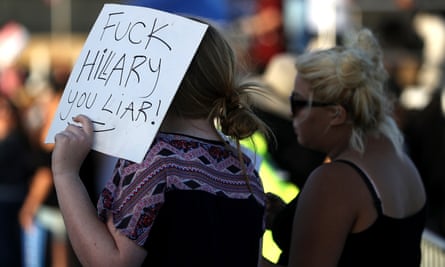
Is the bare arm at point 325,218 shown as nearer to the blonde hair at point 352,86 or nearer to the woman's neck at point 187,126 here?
the blonde hair at point 352,86

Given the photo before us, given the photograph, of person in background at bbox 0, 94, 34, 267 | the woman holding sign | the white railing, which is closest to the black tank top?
the woman holding sign

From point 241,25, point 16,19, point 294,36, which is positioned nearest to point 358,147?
point 294,36

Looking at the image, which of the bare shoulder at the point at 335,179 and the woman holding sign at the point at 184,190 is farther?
the bare shoulder at the point at 335,179

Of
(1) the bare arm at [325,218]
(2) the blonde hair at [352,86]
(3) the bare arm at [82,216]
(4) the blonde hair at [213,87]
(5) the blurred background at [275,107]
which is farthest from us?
(5) the blurred background at [275,107]

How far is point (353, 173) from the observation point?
255cm

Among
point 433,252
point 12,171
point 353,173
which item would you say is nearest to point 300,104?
point 353,173

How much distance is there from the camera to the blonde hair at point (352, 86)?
107 inches

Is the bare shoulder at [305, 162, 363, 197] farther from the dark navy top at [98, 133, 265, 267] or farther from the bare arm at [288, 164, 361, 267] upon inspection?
the dark navy top at [98, 133, 265, 267]

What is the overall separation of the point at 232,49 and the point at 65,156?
0.49 meters

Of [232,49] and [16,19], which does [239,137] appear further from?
[16,19]

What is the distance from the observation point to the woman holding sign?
76.4 inches

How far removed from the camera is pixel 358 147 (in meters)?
2.66

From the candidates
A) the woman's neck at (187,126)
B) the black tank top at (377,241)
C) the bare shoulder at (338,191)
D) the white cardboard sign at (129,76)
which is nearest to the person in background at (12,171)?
the black tank top at (377,241)

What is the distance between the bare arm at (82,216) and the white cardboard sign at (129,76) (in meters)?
0.06
